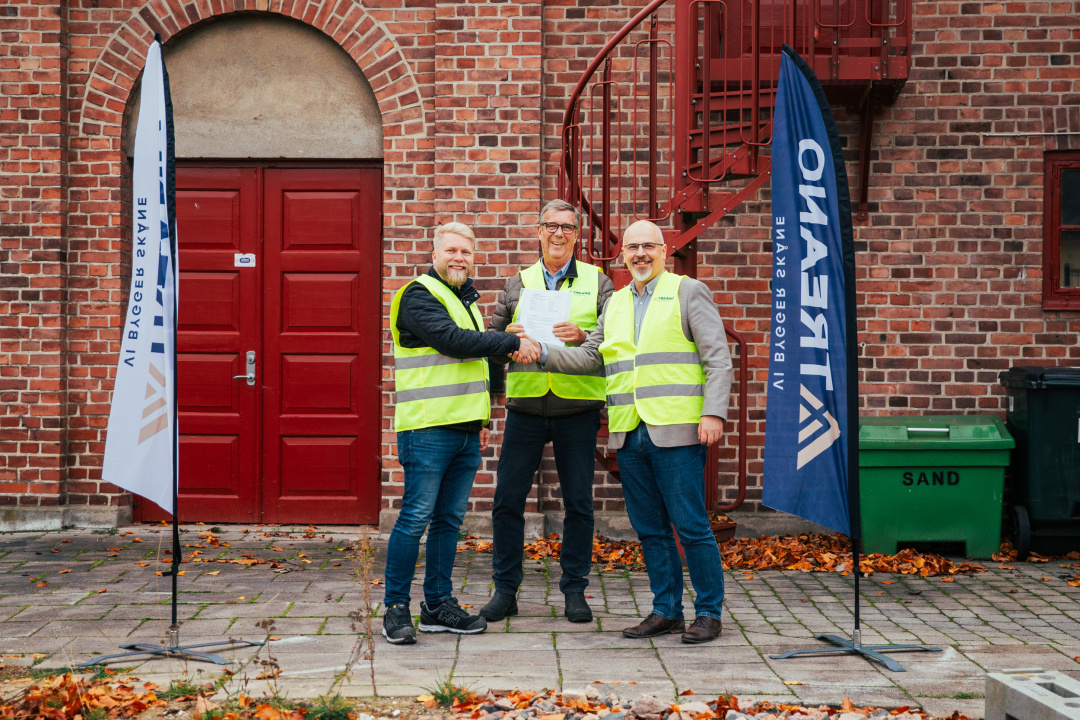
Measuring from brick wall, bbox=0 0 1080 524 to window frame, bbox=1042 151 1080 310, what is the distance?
0.09 metres

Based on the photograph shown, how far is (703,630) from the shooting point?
169 inches

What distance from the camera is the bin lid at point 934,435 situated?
6.19m

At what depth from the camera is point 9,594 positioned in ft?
17.1

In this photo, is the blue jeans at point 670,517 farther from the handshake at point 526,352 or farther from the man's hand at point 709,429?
the handshake at point 526,352

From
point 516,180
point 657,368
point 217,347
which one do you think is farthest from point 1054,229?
point 217,347

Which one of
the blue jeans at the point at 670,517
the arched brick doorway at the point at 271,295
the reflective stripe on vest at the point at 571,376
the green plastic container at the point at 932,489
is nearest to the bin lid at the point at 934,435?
the green plastic container at the point at 932,489

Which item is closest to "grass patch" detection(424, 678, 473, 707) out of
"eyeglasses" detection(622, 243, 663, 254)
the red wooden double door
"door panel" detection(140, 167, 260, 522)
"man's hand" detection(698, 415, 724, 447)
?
"man's hand" detection(698, 415, 724, 447)

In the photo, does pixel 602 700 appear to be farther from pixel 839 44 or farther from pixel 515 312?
pixel 839 44

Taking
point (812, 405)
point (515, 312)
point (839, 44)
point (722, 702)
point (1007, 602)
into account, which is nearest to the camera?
point (722, 702)

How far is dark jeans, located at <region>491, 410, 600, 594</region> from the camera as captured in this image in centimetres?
477

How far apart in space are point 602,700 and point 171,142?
120 inches

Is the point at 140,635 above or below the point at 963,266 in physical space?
below

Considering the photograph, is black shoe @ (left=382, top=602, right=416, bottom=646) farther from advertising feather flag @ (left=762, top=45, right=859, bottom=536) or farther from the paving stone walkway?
advertising feather flag @ (left=762, top=45, right=859, bottom=536)

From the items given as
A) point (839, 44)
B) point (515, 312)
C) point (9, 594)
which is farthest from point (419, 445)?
point (839, 44)
